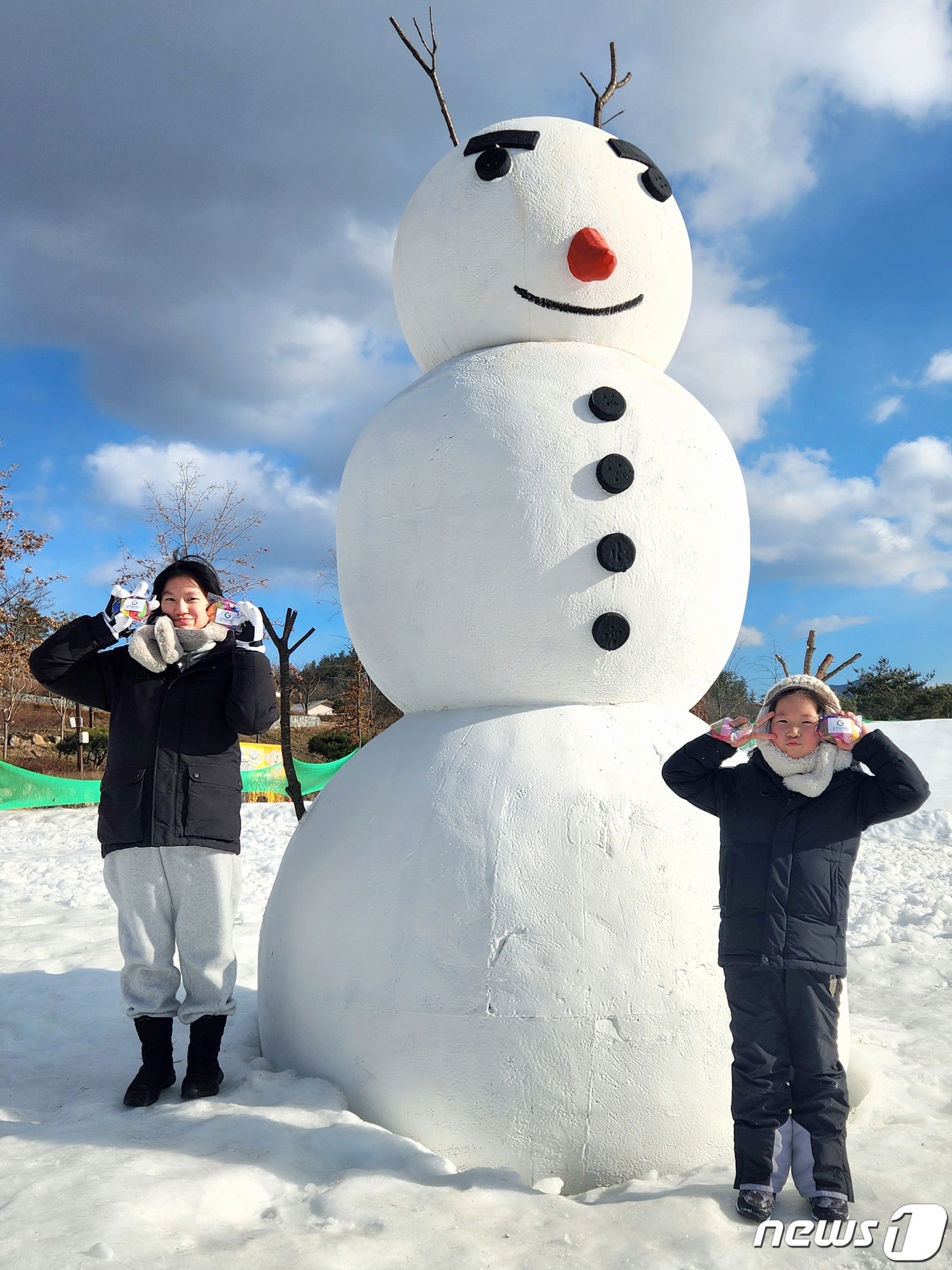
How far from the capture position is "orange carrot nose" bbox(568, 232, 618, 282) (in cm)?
358

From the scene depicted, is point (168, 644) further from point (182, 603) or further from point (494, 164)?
point (494, 164)

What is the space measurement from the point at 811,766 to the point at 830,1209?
47.2 inches

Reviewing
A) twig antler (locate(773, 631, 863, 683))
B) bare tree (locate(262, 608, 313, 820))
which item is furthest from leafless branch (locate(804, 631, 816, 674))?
bare tree (locate(262, 608, 313, 820))

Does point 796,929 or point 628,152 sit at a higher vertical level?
point 628,152

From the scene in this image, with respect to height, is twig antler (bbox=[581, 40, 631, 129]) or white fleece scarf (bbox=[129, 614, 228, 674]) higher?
twig antler (bbox=[581, 40, 631, 129])

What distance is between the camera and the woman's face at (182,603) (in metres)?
3.56

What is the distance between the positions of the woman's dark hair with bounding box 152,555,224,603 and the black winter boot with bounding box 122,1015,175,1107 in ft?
5.16

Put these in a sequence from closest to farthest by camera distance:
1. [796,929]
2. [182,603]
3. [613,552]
Answer: [796,929] < [613,552] < [182,603]

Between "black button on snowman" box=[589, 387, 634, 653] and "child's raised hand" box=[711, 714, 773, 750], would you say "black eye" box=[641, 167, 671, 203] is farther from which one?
"child's raised hand" box=[711, 714, 773, 750]

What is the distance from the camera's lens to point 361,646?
386 centimetres

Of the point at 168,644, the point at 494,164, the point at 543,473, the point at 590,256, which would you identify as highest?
the point at 494,164

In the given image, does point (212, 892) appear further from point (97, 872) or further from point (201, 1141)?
point (97, 872)

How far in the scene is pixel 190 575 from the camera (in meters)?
3.61

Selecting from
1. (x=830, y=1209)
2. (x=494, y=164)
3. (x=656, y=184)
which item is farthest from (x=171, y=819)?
(x=656, y=184)
